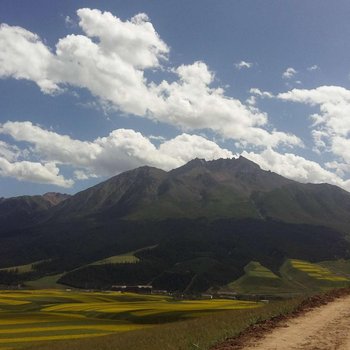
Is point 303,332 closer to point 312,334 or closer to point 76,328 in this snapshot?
point 312,334

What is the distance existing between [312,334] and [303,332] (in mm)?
485

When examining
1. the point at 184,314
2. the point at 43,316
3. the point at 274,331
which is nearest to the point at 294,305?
the point at 274,331

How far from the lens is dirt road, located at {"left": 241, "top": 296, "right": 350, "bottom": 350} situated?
18578 mm

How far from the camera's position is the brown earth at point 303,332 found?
1873 cm

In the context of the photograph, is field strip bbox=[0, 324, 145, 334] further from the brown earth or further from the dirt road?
the dirt road

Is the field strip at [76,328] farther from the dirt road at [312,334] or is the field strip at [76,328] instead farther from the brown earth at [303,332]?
the dirt road at [312,334]

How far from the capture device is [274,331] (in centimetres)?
2148

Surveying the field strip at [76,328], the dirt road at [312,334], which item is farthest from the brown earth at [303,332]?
the field strip at [76,328]

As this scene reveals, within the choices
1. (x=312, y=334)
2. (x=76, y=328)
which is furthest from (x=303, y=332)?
(x=76, y=328)

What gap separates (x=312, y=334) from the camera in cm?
2066

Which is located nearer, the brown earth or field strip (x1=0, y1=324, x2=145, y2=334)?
the brown earth

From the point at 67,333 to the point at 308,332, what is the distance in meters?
42.9

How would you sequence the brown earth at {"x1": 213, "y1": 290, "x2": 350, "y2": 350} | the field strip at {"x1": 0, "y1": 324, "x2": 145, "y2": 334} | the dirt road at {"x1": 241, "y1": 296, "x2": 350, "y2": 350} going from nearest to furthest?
1. the dirt road at {"x1": 241, "y1": 296, "x2": 350, "y2": 350}
2. the brown earth at {"x1": 213, "y1": 290, "x2": 350, "y2": 350}
3. the field strip at {"x1": 0, "y1": 324, "x2": 145, "y2": 334}

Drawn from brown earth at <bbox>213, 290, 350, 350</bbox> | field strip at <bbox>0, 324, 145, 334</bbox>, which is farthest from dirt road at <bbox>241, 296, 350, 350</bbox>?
field strip at <bbox>0, 324, 145, 334</bbox>
